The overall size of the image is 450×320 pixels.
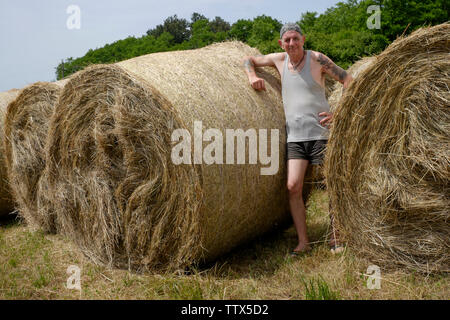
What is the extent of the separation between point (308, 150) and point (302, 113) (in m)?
0.37

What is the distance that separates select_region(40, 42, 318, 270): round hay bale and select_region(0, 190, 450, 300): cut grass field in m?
0.19

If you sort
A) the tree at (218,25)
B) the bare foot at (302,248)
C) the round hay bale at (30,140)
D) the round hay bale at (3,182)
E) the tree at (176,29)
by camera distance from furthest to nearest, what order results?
the tree at (176,29), the tree at (218,25), the round hay bale at (3,182), the round hay bale at (30,140), the bare foot at (302,248)

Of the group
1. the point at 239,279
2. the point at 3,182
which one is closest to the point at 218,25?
the point at 3,182

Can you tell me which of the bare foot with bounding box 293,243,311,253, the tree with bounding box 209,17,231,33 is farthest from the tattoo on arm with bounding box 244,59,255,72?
the tree with bounding box 209,17,231,33

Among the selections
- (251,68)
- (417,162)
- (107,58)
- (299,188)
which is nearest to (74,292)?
(299,188)

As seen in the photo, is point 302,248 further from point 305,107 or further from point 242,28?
point 242,28

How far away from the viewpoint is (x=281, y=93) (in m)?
4.51

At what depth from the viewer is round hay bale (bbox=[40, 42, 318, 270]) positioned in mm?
3408

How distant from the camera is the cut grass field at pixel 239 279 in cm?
313

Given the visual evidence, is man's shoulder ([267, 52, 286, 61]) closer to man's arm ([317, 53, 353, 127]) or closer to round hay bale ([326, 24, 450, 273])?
man's arm ([317, 53, 353, 127])

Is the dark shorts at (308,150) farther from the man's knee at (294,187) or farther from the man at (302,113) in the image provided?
the man's knee at (294,187)

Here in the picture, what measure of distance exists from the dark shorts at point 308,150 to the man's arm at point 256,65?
671 millimetres

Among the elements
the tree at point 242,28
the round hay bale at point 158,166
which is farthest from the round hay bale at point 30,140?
the tree at point 242,28

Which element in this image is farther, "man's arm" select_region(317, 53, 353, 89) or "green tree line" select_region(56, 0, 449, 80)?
"green tree line" select_region(56, 0, 449, 80)
